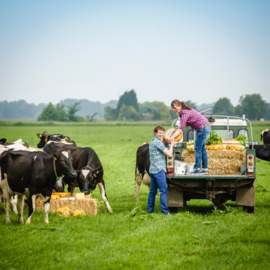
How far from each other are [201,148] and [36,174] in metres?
3.91

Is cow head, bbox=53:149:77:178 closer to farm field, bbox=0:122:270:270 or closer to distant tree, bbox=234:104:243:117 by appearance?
farm field, bbox=0:122:270:270

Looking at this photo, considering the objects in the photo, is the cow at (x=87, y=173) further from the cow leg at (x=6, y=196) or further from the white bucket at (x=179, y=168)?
the white bucket at (x=179, y=168)

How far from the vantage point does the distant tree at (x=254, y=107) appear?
172000 millimetres

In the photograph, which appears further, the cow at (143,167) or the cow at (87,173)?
the cow at (143,167)

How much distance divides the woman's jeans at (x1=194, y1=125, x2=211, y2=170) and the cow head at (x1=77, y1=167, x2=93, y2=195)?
9.75 feet

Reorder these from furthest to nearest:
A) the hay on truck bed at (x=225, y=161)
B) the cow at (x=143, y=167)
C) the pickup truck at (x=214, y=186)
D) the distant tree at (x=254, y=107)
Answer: the distant tree at (x=254, y=107) < the cow at (x=143, y=167) < the hay on truck bed at (x=225, y=161) < the pickup truck at (x=214, y=186)

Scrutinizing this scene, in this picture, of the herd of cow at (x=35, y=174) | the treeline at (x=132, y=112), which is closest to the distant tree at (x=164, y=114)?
the treeline at (x=132, y=112)

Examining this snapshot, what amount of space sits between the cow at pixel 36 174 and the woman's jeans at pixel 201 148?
2.92 meters

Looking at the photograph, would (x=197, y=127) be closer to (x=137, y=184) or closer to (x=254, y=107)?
Answer: (x=137, y=184)

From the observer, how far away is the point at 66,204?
35.5 feet

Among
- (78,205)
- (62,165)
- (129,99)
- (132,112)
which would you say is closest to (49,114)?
(132,112)

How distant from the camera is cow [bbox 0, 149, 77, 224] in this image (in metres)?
9.88

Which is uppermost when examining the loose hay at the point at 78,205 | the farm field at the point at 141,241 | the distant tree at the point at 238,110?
the distant tree at the point at 238,110

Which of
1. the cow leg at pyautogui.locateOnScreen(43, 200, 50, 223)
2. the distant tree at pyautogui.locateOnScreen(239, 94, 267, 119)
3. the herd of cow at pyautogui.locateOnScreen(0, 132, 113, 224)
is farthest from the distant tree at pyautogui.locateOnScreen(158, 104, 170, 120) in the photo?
the cow leg at pyautogui.locateOnScreen(43, 200, 50, 223)
